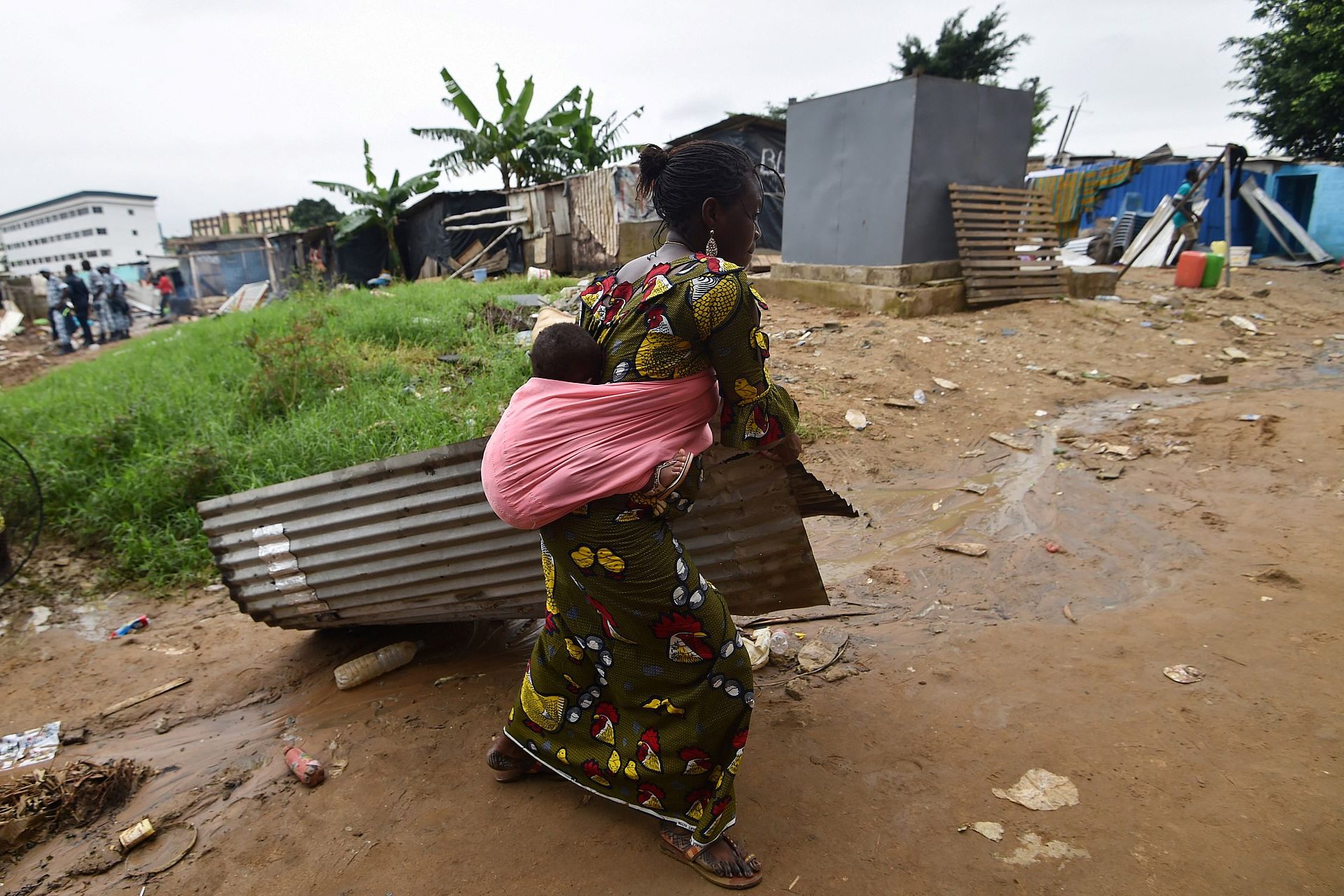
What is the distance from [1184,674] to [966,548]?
1.11 metres

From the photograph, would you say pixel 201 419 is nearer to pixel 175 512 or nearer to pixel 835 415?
pixel 175 512

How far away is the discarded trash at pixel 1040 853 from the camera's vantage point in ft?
5.24

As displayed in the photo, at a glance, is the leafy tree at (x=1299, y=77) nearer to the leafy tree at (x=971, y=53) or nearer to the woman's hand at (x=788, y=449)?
the leafy tree at (x=971, y=53)

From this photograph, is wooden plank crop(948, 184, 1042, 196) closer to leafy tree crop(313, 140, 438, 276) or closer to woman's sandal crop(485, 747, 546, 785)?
woman's sandal crop(485, 747, 546, 785)

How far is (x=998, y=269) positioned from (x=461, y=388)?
20.5ft

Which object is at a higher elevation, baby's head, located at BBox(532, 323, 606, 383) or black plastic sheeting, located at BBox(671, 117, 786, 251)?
black plastic sheeting, located at BBox(671, 117, 786, 251)

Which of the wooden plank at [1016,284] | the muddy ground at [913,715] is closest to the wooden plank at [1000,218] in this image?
the wooden plank at [1016,284]

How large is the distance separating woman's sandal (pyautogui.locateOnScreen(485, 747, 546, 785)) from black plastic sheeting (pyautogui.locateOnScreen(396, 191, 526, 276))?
525 inches

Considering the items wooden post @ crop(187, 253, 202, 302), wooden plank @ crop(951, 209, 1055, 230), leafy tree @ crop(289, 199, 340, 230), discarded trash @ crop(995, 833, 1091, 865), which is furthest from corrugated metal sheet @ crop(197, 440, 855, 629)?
leafy tree @ crop(289, 199, 340, 230)

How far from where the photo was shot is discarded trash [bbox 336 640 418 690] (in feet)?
7.93

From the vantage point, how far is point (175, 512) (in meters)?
3.76

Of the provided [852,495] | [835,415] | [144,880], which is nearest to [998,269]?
[835,415]

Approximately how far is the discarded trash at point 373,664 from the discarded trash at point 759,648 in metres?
1.21

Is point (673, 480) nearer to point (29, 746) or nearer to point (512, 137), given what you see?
point (29, 746)
